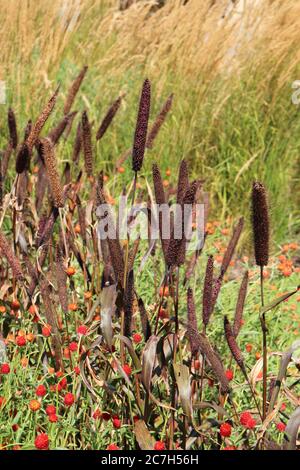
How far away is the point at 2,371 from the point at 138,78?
292 centimetres

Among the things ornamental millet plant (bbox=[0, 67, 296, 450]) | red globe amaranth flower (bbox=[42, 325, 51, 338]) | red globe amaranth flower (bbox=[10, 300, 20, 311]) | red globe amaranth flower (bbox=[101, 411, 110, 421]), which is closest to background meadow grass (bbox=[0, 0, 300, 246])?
ornamental millet plant (bbox=[0, 67, 296, 450])

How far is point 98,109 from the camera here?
456cm

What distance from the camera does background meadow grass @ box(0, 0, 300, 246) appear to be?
4.23 m

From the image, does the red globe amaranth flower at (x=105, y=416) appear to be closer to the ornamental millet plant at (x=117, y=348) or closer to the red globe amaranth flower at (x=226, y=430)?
the ornamental millet plant at (x=117, y=348)

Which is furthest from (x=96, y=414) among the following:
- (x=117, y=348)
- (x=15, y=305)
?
(x=15, y=305)

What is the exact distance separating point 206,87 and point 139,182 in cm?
76

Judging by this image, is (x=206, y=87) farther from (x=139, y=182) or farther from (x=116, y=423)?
(x=116, y=423)

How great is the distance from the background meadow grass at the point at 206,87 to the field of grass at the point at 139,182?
1 centimetres

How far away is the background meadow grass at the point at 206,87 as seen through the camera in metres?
4.23

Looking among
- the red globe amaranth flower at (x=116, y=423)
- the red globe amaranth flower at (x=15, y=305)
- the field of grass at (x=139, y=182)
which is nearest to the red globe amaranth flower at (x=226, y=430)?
the field of grass at (x=139, y=182)

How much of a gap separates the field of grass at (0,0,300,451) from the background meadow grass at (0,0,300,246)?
0.01 metres

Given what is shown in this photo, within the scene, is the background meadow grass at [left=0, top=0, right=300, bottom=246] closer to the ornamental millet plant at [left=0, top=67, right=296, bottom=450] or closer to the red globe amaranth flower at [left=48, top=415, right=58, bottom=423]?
the ornamental millet plant at [left=0, top=67, right=296, bottom=450]
